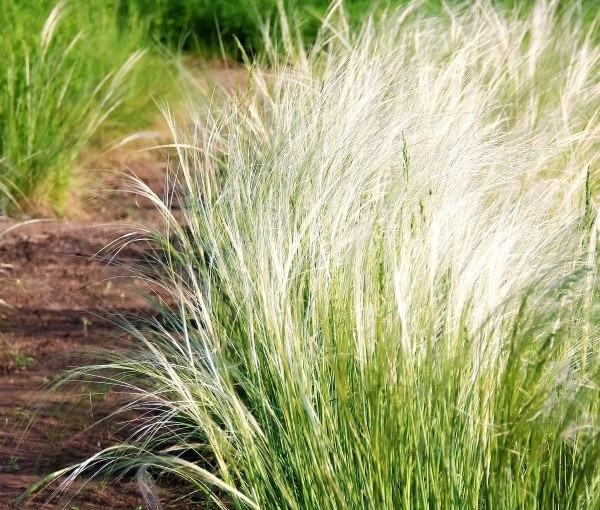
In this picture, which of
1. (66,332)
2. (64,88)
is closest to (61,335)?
(66,332)

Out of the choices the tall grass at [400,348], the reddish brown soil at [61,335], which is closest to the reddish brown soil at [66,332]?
the reddish brown soil at [61,335]

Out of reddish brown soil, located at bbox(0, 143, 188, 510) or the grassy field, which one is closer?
reddish brown soil, located at bbox(0, 143, 188, 510)

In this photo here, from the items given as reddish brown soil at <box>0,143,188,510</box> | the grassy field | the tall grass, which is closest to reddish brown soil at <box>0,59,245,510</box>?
reddish brown soil at <box>0,143,188,510</box>

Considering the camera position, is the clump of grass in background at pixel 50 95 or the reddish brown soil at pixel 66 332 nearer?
the reddish brown soil at pixel 66 332

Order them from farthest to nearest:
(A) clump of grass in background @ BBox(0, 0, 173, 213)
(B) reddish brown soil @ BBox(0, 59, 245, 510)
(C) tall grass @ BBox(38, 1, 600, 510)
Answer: (A) clump of grass in background @ BBox(0, 0, 173, 213) → (B) reddish brown soil @ BBox(0, 59, 245, 510) → (C) tall grass @ BBox(38, 1, 600, 510)

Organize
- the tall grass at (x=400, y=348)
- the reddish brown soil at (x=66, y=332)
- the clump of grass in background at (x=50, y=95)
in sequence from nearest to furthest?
the tall grass at (x=400, y=348), the reddish brown soil at (x=66, y=332), the clump of grass in background at (x=50, y=95)

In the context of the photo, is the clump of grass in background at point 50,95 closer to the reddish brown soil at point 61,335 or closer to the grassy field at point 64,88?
the grassy field at point 64,88

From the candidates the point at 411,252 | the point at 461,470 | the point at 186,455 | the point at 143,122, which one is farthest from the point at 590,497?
the point at 143,122

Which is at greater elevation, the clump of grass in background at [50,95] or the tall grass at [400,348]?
the tall grass at [400,348]

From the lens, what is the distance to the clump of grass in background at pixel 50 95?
17.5 feet

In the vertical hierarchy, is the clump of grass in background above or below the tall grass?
below

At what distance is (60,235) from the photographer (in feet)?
17.1

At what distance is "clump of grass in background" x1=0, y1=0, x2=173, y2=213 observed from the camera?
5.33m

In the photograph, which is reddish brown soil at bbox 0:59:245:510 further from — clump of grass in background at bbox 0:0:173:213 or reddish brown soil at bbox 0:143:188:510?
clump of grass in background at bbox 0:0:173:213
